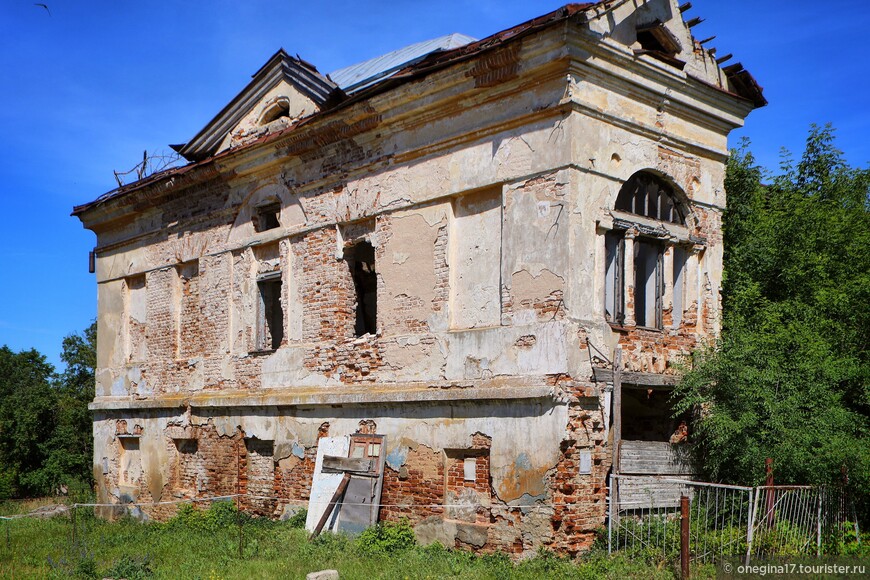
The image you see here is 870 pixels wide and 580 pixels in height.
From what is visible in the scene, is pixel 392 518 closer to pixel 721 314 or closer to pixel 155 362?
pixel 721 314

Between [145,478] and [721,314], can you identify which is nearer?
[721,314]

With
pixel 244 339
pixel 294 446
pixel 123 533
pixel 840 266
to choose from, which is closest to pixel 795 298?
pixel 840 266

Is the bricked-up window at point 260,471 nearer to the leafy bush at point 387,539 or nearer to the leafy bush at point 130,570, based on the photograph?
the leafy bush at point 130,570

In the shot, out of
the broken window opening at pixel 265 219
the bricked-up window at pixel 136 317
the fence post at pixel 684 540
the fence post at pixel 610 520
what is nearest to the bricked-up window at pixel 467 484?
the fence post at pixel 610 520

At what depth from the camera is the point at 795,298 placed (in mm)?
12852

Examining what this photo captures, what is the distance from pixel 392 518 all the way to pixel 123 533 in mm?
5170

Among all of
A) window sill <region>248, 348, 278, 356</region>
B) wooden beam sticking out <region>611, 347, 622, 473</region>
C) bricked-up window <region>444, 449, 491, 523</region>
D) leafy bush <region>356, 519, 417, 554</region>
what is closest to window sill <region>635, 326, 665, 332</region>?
wooden beam sticking out <region>611, 347, 622, 473</region>

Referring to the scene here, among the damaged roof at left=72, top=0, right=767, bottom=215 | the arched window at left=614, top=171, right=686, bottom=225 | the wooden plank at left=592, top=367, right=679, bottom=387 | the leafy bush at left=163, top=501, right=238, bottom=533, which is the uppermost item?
the damaged roof at left=72, top=0, right=767, bottom=215

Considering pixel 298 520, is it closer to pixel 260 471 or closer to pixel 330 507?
pixel 330 507

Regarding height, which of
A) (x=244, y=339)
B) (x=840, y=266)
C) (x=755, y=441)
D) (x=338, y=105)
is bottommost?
(x=755, y=441)

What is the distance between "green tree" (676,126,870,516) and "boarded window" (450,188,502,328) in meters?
2.57

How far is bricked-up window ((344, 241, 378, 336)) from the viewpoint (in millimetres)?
13320

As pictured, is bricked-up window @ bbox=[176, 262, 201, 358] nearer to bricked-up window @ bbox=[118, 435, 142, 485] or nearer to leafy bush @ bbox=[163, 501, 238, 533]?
bricked-up window @ bbox=[118, 435, 142, 485]

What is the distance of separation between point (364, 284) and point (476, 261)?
3439 millimetres
